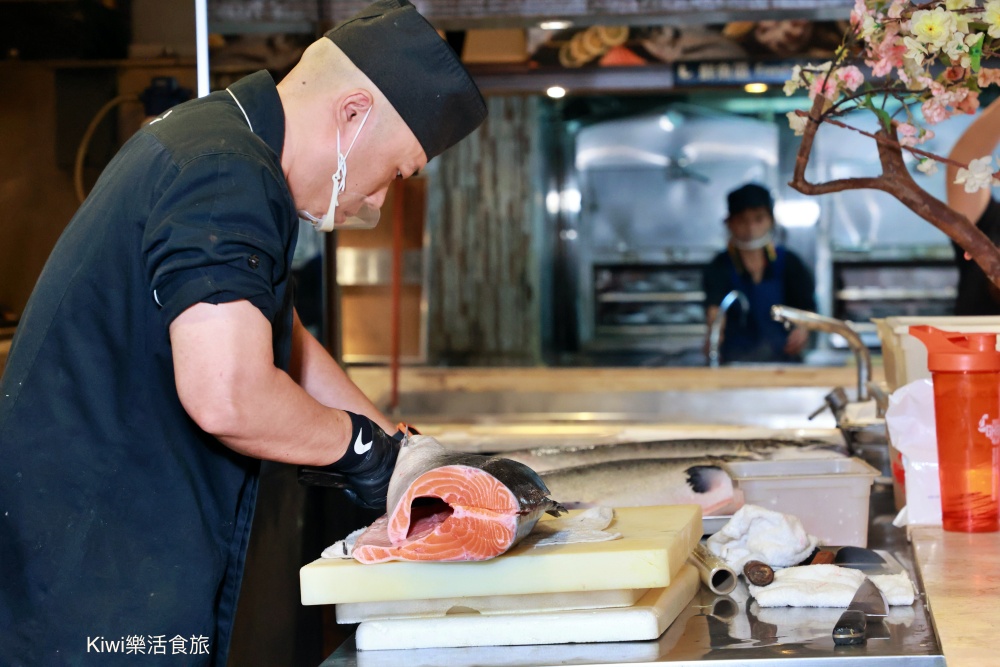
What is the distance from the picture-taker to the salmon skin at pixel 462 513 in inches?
44.9

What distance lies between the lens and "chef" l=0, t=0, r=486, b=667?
48.7 inches

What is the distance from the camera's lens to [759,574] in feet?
4.47

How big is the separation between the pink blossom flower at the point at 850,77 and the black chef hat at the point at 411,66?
586 mm

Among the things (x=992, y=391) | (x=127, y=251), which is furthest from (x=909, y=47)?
(x=127, y=251)

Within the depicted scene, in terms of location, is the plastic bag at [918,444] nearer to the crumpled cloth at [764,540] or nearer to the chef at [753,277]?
the crumpled cloth at [764,540]

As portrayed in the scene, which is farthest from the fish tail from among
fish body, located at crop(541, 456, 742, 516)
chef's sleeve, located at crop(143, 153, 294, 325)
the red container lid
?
chef's sleeve, located at crop(143, 153, 294, 325)

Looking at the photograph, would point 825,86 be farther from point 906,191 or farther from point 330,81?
point 330,81

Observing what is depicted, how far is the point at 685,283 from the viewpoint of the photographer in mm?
6508

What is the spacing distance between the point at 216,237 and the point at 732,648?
2.36 feet

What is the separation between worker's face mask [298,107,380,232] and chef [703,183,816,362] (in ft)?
15.9

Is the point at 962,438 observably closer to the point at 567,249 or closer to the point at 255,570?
the point at 255,570

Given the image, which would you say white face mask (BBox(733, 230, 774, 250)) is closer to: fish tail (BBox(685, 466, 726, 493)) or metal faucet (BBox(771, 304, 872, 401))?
metal faucet (BBox(771, 304, 872, 401))

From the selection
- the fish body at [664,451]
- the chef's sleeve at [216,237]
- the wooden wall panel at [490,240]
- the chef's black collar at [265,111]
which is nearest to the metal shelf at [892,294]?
the wooden wall panel at [490,240]

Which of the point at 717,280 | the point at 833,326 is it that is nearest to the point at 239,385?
the point at 833,326
